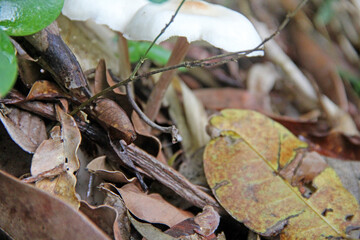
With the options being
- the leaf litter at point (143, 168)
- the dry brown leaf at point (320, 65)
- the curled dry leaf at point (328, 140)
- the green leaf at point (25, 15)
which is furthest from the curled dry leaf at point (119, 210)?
the dry brown leaf at point (320, 65)

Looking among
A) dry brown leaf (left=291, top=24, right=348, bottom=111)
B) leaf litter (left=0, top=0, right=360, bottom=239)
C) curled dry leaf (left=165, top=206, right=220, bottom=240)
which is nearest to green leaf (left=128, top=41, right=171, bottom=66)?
leaf litter (left=0, top=0, right=360, bottom=239)

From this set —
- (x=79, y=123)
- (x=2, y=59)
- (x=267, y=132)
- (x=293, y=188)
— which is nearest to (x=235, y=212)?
(x=293, y=188)

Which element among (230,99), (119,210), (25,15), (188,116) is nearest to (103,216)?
Answer: (119,210)

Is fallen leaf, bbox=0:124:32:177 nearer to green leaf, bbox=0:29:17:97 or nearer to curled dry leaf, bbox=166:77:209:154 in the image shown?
green leaf, bbox=0:29:17:97

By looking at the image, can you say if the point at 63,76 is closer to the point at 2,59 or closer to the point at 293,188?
the point at 2,59

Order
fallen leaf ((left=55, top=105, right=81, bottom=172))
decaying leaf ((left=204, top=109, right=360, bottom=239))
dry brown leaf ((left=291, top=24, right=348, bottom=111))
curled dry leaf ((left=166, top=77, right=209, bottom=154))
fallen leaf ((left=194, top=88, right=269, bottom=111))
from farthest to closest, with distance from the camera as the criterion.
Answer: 1. dry brown leaf ((left=291, top=24, right=348, bottom=111))
2. fallen leaf ((left=194, top=88, right=269, bottom=111))
3. curled dry leaf ((left=166, top=77, right=209, bottom=154))
4. decaying leaf ((left=204, top=109, right=360, bottom=239))
5. fallen leaf ((left=55, top=105, right=81, bottom=172))

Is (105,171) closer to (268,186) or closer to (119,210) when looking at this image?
(119,210)
